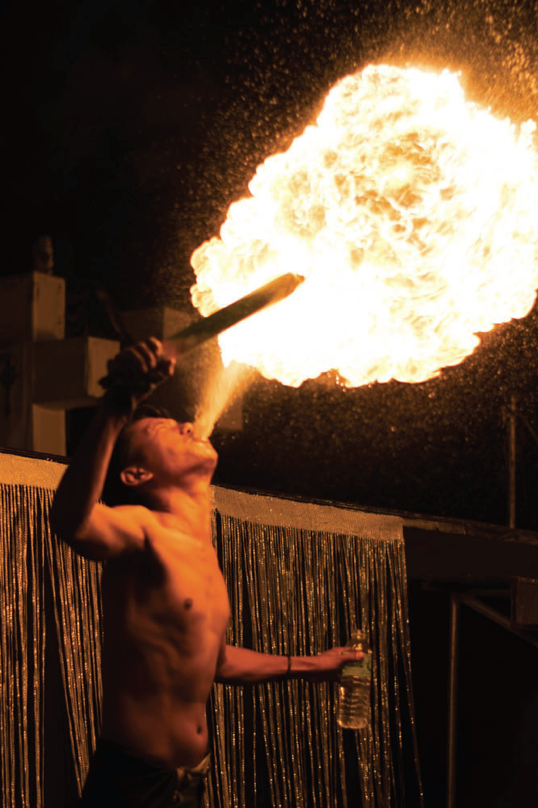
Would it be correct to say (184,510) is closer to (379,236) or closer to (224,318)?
(224,318)

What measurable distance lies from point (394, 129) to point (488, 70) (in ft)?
6.04

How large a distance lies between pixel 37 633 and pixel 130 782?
1488mm

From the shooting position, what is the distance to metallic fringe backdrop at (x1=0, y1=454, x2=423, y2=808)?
12.6ft

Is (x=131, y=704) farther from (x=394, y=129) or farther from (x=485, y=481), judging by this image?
(x=485, y=481)

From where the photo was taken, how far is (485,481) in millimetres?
10727

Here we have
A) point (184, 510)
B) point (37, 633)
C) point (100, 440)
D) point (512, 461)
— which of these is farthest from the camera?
point (512, 461)

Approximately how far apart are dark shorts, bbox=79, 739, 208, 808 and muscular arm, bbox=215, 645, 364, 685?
501 mm

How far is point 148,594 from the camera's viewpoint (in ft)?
9.08

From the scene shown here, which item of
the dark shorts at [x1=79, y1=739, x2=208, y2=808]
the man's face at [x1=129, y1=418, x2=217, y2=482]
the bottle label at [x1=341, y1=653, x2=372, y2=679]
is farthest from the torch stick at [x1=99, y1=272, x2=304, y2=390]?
the bottle label at [x1=341, y1=653, x2=372, y2=679]

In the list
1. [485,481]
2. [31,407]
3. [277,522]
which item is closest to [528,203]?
[277,522]

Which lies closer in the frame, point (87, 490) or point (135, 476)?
point (87, 490)

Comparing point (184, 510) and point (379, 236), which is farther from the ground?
point (379, 236)


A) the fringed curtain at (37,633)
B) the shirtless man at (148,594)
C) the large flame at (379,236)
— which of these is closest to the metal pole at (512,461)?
the large flame at (379,236)

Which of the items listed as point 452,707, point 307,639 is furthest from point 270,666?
point 452,707
